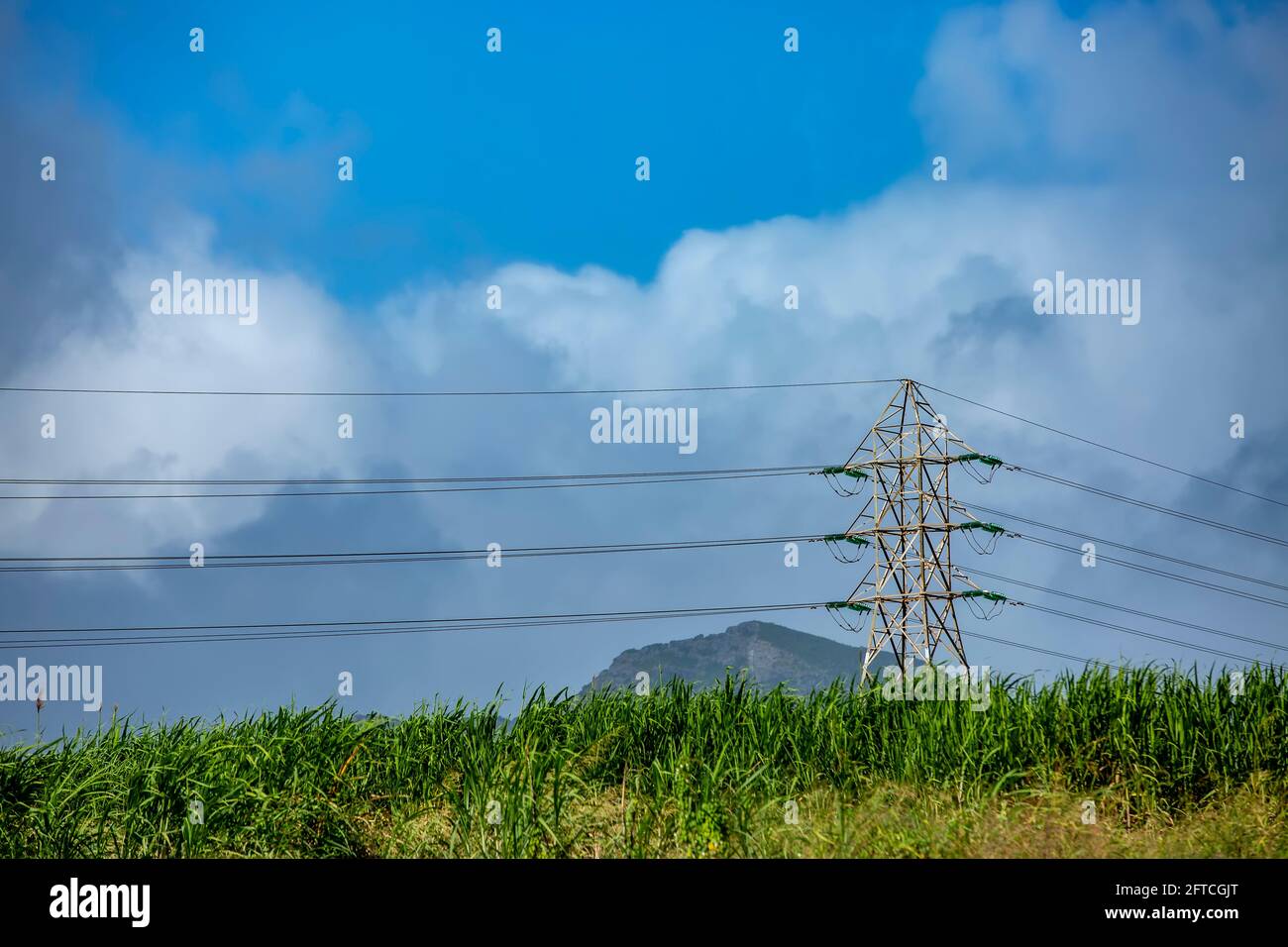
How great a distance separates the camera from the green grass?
1331 cm

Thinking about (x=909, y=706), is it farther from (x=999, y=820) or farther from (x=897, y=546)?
(x=897, y=546)

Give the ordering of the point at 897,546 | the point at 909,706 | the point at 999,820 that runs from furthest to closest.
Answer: the point at 897,546
the point at 909,706
the point at 999,820

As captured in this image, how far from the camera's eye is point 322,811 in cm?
1535

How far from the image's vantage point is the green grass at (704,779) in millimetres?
13312
